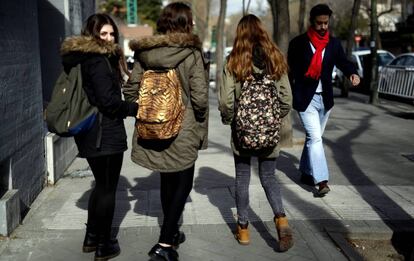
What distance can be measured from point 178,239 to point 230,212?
977mm

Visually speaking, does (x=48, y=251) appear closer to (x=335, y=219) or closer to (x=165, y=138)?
(x=165, y=138)

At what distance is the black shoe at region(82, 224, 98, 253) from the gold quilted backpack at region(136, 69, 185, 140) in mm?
942

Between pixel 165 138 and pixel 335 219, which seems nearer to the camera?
pixel 165 138

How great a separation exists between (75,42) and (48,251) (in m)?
1.65

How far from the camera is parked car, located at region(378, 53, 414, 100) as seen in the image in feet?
47.1

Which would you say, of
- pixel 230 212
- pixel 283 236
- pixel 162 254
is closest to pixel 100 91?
pixel 162 254

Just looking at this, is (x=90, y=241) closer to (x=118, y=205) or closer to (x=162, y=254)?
(x=162, y=254)

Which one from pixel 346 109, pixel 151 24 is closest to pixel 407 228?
pixel 346 109

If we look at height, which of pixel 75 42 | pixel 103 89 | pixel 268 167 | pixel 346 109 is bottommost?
pixel 346 109

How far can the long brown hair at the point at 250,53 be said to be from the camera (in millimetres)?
3980

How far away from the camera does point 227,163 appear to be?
751cm

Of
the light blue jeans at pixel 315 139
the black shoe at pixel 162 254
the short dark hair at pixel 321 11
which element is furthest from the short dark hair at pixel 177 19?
the light blue jeans at pixel 315 139

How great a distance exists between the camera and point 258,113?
3.92 meters

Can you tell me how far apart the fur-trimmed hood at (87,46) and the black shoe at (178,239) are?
151 cm
